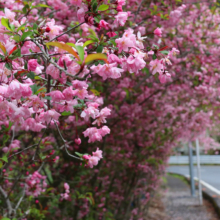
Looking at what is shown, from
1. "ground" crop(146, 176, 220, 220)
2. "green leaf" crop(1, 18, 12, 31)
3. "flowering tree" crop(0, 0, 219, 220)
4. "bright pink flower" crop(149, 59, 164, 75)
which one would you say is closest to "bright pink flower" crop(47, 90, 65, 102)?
"flowering tree" crop(0, 0, 219, 220)

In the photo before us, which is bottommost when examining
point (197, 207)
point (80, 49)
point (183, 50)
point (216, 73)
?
point (80, 49)

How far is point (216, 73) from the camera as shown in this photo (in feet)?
12.0

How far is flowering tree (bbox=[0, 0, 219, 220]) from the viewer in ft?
3.74

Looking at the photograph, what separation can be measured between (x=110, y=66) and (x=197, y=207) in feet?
22.7

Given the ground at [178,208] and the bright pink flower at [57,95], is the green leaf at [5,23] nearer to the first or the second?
the bright pink flower at [57,95]

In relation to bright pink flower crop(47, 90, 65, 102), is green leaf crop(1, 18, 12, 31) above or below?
above

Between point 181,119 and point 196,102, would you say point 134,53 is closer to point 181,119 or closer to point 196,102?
point 196,102

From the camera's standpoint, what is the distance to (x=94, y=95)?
2.01 m

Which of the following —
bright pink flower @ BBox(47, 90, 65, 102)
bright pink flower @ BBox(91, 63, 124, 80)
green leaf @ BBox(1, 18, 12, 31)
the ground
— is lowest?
bright pink flower @ BBox(47, 90, 65, 102)

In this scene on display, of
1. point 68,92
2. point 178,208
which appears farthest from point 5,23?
point 178,208

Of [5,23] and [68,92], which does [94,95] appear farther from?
[5,23]

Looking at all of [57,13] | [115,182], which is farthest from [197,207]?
[57,13]

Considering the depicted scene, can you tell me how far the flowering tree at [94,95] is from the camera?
114 cm

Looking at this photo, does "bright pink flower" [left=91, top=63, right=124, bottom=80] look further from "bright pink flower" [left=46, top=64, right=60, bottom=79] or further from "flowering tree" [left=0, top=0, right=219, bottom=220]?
"bright pink flower" [left=46, top=64, right=60, bottom=79]
